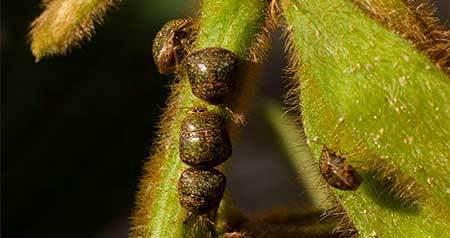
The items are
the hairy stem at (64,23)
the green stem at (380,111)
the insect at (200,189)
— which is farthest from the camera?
the hairy stem at (64,23)

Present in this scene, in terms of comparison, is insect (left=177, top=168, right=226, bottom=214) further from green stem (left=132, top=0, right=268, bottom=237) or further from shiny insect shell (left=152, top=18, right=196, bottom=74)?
shiny insect shell (left=152, top=18, right=196, bottom=74)

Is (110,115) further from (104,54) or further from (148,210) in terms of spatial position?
(148,210)

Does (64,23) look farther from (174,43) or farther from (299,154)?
(299,154)

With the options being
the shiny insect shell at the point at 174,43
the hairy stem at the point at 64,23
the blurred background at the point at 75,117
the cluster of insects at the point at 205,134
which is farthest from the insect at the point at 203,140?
the blurred background at the point at 75,117

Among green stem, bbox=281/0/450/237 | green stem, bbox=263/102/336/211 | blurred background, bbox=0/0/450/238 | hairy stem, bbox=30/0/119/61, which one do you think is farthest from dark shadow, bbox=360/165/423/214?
blurred background, bbox=0/0/450/238

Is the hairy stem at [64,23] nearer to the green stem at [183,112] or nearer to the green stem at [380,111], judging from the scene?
the green stem at [183,112]

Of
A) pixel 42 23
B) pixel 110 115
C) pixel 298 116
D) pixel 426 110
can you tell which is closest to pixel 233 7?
pixel 298 116
